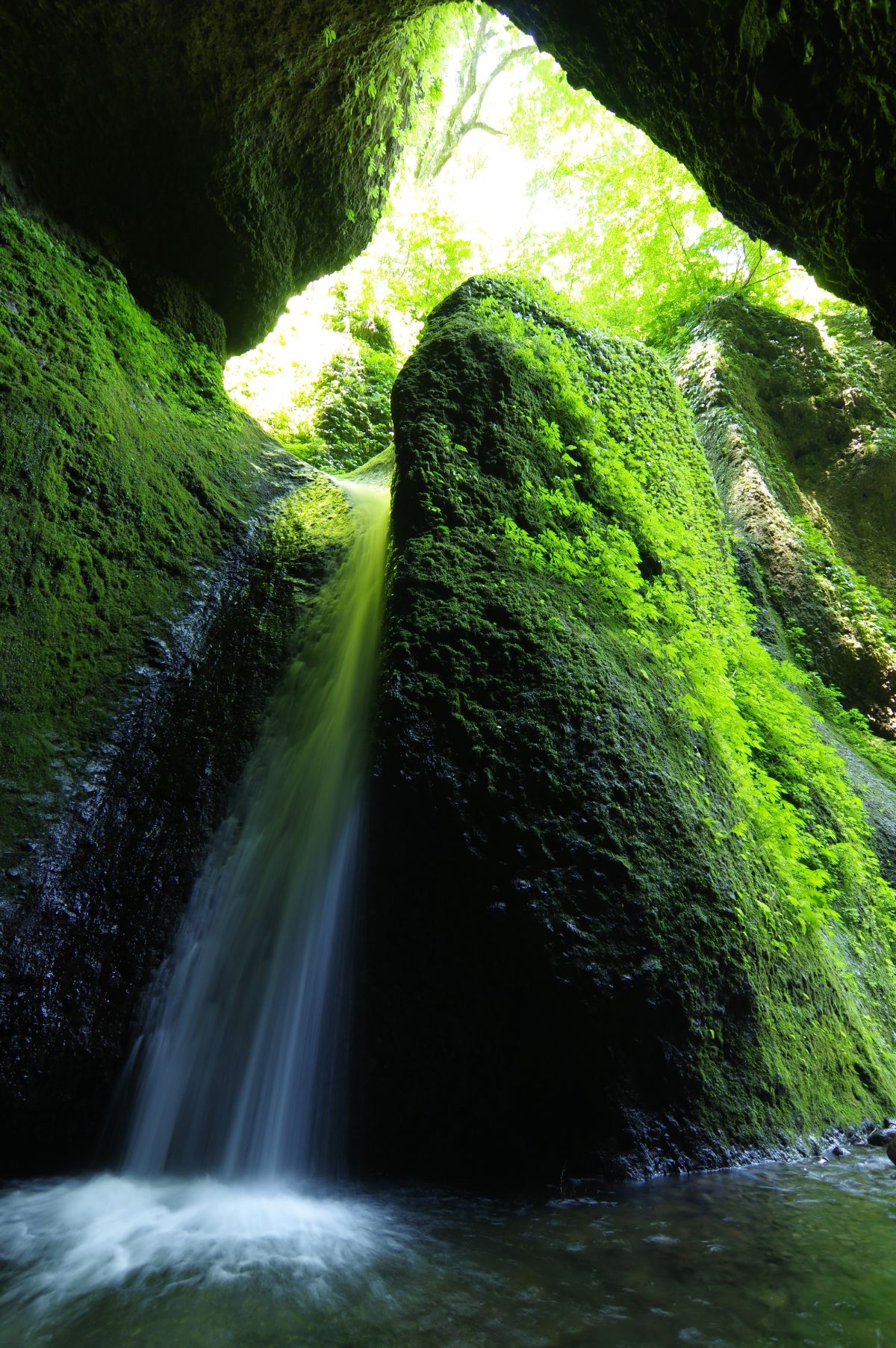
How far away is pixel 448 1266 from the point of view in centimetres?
225

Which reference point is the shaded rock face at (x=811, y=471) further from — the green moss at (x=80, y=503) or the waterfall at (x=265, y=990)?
the green moss at (x=80, y=503)

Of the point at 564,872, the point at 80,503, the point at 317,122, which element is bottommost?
the point at 564,872

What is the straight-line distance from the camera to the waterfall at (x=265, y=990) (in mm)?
3164

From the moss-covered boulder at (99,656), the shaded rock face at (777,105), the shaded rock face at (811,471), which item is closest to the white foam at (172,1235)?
the moss-covered boulder at (99,656)

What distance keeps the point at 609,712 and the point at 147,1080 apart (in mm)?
2903

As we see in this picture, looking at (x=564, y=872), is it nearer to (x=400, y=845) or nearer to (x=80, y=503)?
(x=400, y=845)

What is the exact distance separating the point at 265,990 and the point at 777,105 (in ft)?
15.4

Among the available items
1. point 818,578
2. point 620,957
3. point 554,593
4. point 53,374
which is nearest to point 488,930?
point 620,957

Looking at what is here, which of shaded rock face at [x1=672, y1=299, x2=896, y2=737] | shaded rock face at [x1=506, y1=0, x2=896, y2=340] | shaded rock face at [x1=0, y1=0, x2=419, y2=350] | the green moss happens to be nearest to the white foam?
the green moss

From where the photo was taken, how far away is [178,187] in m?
6.27

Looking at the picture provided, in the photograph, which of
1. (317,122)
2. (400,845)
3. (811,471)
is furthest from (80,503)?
(811,471)

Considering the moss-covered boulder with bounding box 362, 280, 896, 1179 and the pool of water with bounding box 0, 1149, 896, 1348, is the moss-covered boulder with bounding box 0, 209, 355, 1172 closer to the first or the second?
the pool of water with bounding box 0, 1149, 896, 1348

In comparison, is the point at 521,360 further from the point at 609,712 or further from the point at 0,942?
the point at 0,942

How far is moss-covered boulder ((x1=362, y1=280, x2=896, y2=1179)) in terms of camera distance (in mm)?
3080
